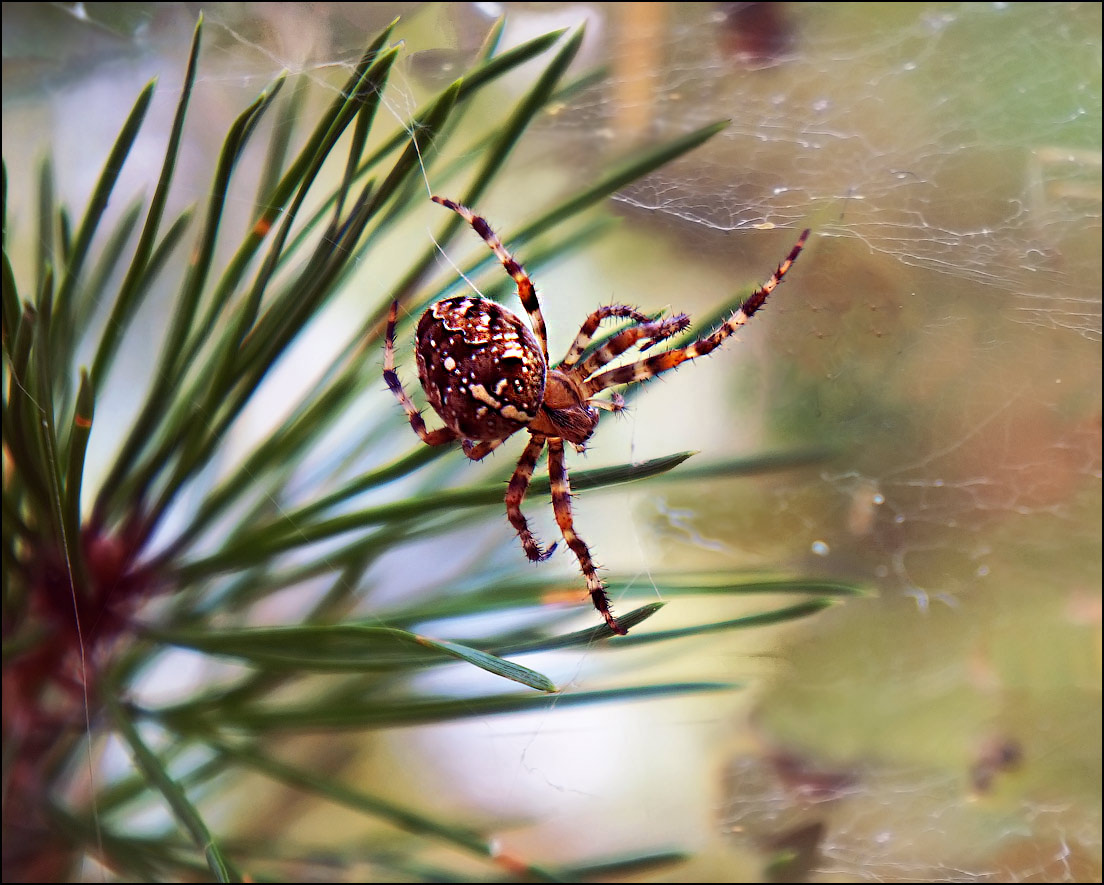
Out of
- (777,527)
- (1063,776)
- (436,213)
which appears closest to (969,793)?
(1063,776)

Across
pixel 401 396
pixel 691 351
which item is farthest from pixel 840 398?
pixel 401 396

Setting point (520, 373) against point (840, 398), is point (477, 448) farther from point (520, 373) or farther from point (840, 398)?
point (840, 398)

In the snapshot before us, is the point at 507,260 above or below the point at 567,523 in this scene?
above

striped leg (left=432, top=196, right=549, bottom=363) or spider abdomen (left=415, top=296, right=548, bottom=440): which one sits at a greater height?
striped leg (left=432, top=196, right=549, bottom=363)

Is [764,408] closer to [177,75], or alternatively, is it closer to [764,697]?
[764,697]

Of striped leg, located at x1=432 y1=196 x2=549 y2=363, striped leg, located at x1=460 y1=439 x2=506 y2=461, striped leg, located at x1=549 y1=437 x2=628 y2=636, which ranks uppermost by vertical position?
striped leg, located at x1=432 y1=196 x2=549 y2=363
